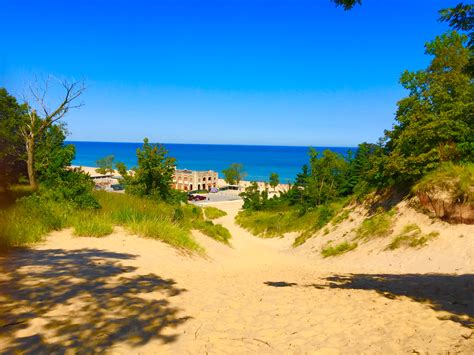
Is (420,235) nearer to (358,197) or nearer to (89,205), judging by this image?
(358,197)

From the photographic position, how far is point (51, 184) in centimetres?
1745

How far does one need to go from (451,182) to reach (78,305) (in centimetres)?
1737

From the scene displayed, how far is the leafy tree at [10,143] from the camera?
75.5 ft

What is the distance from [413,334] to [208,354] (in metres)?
3.28

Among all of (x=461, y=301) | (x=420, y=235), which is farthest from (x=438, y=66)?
(x=461, y=301)

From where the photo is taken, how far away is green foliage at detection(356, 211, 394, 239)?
1731 centimetres

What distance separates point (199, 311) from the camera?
559 cm

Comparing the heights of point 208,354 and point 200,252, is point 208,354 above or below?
above

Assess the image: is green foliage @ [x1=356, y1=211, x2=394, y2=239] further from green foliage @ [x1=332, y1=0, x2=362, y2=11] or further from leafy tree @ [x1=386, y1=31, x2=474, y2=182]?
green foliage @ [x1=332, y1=0, x2=362, y2=11]

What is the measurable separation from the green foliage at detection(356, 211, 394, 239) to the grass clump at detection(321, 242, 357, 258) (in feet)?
3.43

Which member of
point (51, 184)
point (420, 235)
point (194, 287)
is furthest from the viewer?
point (51, 184)

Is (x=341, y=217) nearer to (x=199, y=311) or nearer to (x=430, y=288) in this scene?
(x=430, y=288)

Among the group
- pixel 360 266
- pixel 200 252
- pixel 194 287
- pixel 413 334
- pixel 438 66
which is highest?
pixel 438 66

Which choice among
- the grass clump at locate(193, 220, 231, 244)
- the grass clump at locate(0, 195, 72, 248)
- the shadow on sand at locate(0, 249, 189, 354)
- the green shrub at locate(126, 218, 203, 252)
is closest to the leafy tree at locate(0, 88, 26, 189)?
the grass clump at locate(0, 195, 72, 248)
